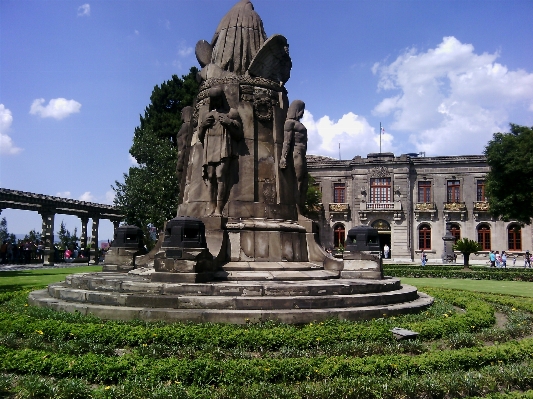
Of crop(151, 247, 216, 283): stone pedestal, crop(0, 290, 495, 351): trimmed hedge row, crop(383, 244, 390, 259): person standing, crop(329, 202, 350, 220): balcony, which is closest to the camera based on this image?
crop(0, 290, 495, 351): trimmed hedge row

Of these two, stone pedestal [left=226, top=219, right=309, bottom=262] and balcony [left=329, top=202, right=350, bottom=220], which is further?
balcony [left=329, top=202, right=350, bottom=220]

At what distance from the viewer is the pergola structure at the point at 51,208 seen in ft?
110

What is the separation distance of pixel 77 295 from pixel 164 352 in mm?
4163

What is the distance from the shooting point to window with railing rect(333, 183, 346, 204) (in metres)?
55.8

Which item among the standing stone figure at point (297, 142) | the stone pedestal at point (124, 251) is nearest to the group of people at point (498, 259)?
the standing stone figure at point (297, 142)

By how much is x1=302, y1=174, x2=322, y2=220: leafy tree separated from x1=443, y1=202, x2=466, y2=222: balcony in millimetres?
13848

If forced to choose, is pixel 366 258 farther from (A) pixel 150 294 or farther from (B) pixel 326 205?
(B) pixel 326 205

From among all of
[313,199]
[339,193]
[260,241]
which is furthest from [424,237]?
[260,241]

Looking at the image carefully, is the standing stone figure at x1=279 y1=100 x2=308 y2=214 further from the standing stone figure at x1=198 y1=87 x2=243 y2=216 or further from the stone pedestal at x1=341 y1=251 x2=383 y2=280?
the stone pedestal at x1=341 y1=251 x2=383 y2=280

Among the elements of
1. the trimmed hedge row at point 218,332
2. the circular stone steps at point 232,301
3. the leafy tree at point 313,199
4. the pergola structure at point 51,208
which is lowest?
the trimmed hedge row at point 218,332

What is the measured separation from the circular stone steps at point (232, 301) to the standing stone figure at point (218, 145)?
2.96 metres

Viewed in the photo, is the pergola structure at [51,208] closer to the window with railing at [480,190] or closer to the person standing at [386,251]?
the person standing at [386,251]

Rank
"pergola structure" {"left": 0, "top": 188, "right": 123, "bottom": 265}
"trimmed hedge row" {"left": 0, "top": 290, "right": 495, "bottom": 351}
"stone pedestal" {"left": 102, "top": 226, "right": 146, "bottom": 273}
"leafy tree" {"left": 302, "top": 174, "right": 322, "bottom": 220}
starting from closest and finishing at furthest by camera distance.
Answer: "trimmed hedge row" {"left": 0, "top": 290, "right": 495, "bottom": 351} → "stone pedestal" {"left": 102, "top": 226, "right": 146, "bottom": 273} → "pergola structure" {"left": 0, "top": 188, "right": 123, "bottom": 265} → "leafy tree" {"left": 302, "top": 174, "right": 322, "bottom": 220}

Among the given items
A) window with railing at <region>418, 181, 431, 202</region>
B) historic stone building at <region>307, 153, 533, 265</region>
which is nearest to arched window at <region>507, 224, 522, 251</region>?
historic stone building at <region>307, 153, 533, 265</region>
